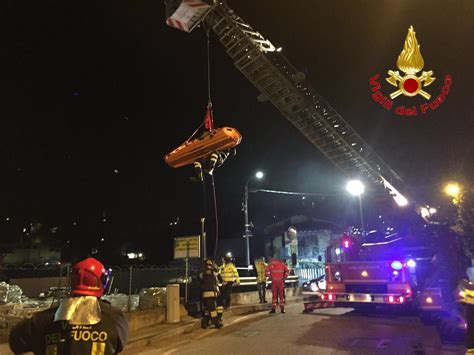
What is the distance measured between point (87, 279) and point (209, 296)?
7429mm

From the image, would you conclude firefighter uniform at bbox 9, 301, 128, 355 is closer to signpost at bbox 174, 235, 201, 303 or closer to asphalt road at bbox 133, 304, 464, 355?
asphalt road at bbox 133, 304, 464, 355

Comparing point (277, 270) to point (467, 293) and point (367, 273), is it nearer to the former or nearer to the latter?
point (367, 273)

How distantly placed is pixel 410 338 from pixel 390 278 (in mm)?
2368

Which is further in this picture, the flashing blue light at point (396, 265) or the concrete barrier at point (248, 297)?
the concrete barrier at point (248, 297)

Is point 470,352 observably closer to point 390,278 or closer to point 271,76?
point 390,278

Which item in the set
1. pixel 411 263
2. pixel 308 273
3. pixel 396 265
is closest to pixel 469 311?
pixel 396 265

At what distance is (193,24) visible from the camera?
1158 centimetres

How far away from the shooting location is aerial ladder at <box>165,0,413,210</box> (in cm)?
1166

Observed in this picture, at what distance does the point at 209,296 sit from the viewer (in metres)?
9.66

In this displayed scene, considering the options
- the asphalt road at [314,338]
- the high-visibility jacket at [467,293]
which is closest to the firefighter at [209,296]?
the asphalt road at [314,338]

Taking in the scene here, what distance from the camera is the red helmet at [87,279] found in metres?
2.54

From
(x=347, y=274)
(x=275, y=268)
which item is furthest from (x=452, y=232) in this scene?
(x=275, y=268)

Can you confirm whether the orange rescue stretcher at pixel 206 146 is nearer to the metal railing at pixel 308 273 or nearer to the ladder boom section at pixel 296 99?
the ladder boom section at pixel 296 99

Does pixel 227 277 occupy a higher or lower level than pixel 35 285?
higher
